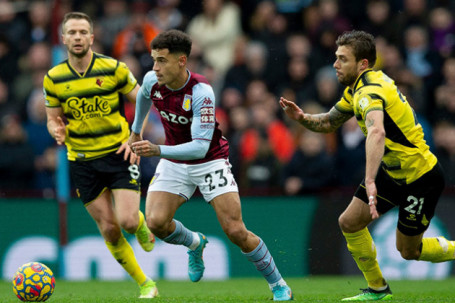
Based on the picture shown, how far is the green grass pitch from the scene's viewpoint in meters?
8.17

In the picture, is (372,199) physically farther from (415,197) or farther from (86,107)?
(86,107)

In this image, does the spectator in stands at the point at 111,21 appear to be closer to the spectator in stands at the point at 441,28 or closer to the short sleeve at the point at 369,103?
the spectator in stands at the point at 441,28

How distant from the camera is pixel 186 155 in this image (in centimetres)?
739

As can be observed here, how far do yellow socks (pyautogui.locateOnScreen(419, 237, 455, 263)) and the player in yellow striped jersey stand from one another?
2709 millimetres

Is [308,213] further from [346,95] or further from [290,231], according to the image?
[346,95]

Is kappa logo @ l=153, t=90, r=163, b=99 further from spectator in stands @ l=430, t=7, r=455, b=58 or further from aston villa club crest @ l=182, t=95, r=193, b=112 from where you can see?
spectator in stands @ l=430, t=7, r=455, b=58

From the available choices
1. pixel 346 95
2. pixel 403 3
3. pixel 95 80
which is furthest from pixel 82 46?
pixel 403 3

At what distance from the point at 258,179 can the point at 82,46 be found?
414 centimetres

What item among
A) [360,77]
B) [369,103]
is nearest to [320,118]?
[360,77]

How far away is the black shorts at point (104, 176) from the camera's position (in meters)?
8.57

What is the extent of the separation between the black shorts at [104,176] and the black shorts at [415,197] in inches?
95.3

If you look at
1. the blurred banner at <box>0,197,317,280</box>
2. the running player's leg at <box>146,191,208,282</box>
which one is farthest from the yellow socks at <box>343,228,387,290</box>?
the blurred banner at <box>0,197,317,280</box>

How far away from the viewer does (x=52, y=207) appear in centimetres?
1203

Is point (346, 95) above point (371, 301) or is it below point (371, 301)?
above
